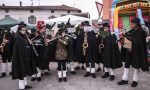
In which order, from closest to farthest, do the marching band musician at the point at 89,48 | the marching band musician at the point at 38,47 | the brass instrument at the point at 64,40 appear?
1. the brass instrument at the point at 64,40
2. the marching band musician at the point at 38,47
3. the marching band musician at the point at 89,48

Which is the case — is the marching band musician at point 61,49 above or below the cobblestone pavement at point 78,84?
above

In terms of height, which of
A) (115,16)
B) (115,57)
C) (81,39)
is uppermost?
(115,16)

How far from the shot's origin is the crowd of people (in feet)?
23.0

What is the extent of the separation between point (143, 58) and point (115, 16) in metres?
5.66

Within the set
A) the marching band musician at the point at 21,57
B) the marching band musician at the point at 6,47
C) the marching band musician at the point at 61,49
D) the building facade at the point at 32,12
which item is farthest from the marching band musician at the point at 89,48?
the building facade at the point at 32,12

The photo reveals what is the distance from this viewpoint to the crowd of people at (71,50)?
6996mm

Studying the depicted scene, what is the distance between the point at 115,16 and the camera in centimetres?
1239

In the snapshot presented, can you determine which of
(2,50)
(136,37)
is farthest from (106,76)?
(2,50)

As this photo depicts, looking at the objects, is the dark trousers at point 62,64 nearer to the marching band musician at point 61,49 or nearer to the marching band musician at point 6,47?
the marching band musician at point 61,49

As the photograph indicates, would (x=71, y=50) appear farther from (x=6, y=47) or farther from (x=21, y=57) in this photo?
(x=6, y=47)

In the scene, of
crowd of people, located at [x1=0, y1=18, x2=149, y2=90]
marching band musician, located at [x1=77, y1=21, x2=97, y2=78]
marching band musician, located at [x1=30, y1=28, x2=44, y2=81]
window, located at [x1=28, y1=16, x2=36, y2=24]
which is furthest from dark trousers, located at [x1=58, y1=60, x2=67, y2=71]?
window, located at [x1=28, y1=16, x2=36, y2=24]

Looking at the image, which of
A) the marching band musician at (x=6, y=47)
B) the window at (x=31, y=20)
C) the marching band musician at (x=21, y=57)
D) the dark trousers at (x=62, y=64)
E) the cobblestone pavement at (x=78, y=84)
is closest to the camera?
the marching band musician at (x=21, y=57)

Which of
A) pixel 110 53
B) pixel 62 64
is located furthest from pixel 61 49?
pixel 110 53

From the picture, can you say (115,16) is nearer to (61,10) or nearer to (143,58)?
(143,58)
